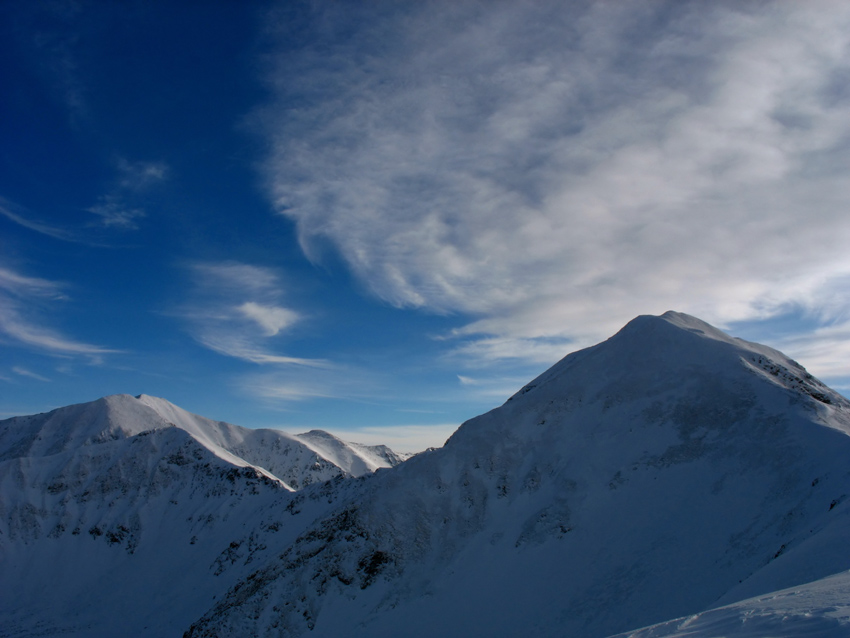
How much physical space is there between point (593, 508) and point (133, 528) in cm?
8042

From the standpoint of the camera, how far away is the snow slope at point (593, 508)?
1220 inches

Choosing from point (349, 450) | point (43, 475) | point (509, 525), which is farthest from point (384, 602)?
point (349, 450)

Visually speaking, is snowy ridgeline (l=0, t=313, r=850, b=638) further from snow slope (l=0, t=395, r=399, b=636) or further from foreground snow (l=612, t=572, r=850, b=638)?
snow slope (l=0, t=395, r=399, b=636)

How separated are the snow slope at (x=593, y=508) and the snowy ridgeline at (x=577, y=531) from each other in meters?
0.16

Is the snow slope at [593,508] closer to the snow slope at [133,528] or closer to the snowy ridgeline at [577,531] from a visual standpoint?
the snowy ridgeline at [577,531]

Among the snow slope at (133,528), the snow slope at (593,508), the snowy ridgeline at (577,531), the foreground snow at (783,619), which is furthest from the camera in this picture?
the snow slope at (133,528)

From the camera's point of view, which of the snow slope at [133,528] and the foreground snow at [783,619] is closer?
the foreground snow at [783,619]

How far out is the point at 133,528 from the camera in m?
85.9

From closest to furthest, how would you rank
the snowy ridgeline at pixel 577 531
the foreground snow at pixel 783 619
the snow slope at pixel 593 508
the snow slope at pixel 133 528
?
the foreground snow at pixel 783 619 → the snowy ridgeline at pixel 577 531 → the snow slope at pixel 593 508 → the snow slope at pixel 133 528

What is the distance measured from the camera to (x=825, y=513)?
27922 millimetres

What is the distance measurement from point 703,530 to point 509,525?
15723 mm

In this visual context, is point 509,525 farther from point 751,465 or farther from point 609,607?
point 751,465

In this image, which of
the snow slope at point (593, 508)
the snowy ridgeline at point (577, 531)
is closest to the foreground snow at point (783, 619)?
the snowy ridgeline at point (577, 531)

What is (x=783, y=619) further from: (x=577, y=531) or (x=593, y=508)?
(x=593, y=508)
